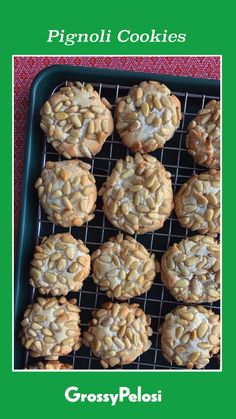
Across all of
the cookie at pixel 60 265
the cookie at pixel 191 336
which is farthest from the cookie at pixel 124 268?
the cookie at pixel 191 336

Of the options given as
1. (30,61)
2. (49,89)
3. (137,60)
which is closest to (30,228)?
(49,89)

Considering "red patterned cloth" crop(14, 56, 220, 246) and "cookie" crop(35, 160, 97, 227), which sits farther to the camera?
"red patterned cloth" crop(14, 56, 220, 246)

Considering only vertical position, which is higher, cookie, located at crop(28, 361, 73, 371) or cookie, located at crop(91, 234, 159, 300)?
cookie, located at crop(91, 234, 159, 300)

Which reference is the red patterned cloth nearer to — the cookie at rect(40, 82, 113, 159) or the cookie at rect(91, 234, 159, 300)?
the cookie at rect(40, 82, 113, 159)

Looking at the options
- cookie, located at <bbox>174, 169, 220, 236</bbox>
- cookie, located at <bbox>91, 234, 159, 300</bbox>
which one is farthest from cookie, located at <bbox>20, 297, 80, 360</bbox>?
cookie, located at <bbox>174, 169, 220, 236</bbox>

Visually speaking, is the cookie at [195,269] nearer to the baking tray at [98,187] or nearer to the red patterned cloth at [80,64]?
the baking tray at [98,187]

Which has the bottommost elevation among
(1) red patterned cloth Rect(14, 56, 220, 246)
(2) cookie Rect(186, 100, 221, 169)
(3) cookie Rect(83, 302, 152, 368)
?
(3) cookie Rect(83, 302, 152, 368)

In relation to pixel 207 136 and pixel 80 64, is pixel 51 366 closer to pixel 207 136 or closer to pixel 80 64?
pixel 207 136
